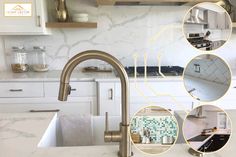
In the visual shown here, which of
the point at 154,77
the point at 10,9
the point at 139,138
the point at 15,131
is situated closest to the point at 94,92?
the point at 154,77

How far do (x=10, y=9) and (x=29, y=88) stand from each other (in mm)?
801

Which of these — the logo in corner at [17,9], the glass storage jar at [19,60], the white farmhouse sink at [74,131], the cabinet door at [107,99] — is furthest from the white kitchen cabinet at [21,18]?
the white farmhouse sink at [74,131]

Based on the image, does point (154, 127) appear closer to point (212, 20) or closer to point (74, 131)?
point (212, 20)

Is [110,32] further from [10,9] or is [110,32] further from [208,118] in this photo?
[208,118]

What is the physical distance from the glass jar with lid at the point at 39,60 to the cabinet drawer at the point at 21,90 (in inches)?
15.8

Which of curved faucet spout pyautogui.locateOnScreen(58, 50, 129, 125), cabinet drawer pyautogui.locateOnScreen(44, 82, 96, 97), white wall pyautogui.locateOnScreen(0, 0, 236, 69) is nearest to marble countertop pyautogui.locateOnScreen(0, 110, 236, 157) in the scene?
curved faucet spout pyautogui.locateOnScreen(58, 50, 129, 125)

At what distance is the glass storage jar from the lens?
280 cm

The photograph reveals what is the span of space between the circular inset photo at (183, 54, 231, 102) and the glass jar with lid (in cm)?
234

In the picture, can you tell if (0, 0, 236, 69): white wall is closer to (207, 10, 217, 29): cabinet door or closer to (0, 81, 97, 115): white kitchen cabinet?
(0, 81, 97, 115): white kitchen cabinet

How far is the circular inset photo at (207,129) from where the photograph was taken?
0.78 meters

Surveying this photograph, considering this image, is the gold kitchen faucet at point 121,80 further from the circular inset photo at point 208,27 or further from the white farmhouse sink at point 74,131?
the white farmhouse sink at point 74,131

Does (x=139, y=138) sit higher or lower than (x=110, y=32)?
lower

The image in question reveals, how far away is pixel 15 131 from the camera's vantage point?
107 cm

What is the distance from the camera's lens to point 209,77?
75cm
